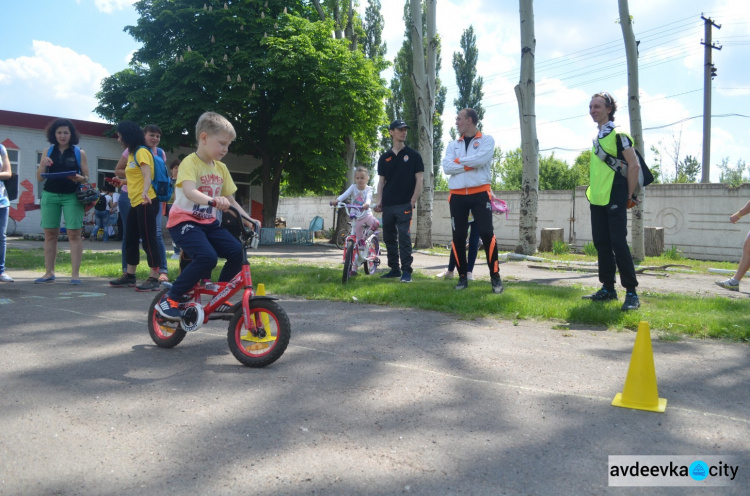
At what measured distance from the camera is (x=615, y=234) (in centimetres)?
609

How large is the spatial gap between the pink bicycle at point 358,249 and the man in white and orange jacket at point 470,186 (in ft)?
4.74

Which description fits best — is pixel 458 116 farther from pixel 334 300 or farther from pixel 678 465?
pixel 678 465

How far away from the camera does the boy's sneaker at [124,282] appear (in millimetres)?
7711

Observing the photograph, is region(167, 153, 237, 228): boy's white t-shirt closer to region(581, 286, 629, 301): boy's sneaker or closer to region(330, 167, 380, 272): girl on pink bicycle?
region(330, 167, 380, 272): girl on pink bicycle

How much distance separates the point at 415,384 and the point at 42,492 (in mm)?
2044

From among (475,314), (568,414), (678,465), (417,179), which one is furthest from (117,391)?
(417,179)

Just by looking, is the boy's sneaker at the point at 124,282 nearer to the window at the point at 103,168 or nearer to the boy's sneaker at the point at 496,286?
the boy's sneaker at the point at 496,286

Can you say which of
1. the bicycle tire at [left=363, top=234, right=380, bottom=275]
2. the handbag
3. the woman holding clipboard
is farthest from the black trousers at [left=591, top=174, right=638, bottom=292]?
the handbag

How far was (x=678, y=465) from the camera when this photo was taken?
100 inches

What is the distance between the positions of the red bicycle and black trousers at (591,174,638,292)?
3.67 meters

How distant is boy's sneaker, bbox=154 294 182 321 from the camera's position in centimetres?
430

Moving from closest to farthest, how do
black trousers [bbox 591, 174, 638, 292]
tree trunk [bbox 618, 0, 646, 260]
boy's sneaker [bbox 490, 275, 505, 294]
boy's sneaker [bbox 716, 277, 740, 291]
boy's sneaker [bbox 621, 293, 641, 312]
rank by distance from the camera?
boy's sneaker [bbox 621, 293, 641, 312] → black trousers [bbox 591, 174, 638, 292] → boy's sneaker [bbox 490, 275, 505, 294] → boy's sneaker [bbox 716, 277, 740, 291] → tree trunk [bbox 618, 0, 646, 260]

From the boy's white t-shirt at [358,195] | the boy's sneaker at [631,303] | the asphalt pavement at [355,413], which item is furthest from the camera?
the boy's white t-shirt at [358,195]

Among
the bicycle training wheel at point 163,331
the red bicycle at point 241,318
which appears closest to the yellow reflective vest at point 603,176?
the red bicycle at point 241,318
